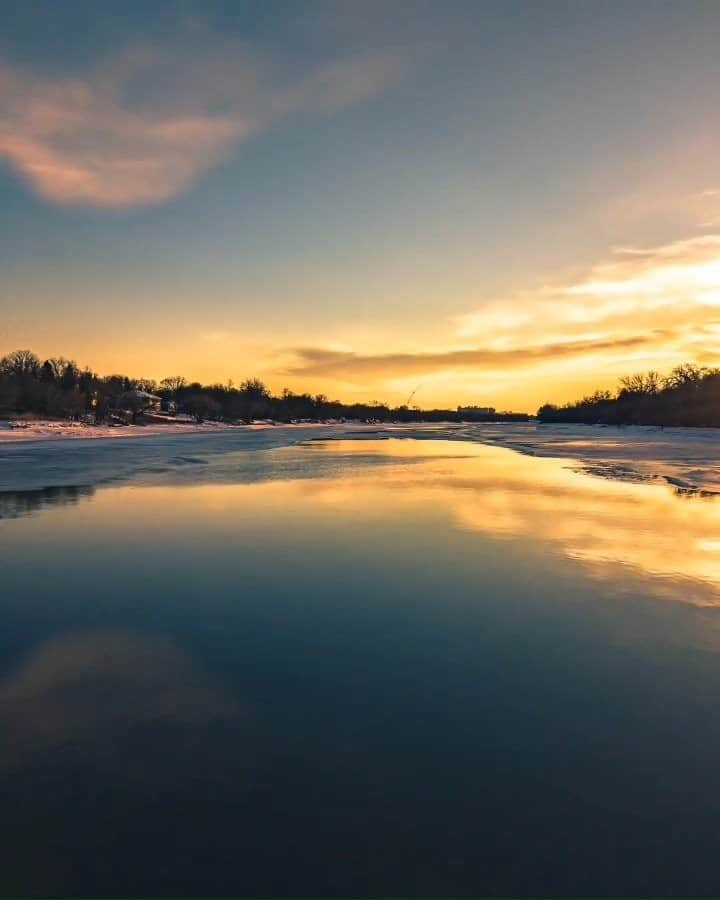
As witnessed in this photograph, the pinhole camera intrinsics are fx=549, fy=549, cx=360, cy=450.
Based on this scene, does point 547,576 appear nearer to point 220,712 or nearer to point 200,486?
point 220,712

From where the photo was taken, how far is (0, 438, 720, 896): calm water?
10.4 ft

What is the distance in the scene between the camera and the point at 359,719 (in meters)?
4.67

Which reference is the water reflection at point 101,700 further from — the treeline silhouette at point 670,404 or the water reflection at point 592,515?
the treeline silhouette at point 670,404

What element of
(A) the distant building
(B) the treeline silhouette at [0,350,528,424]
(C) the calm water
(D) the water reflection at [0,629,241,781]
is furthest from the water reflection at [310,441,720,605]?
(A) the distant building

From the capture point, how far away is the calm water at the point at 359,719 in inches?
125

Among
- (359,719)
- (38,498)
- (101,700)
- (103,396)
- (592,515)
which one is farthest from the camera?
(103,396)

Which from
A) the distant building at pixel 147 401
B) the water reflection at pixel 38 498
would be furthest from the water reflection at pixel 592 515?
the distant building at pixel 147 401

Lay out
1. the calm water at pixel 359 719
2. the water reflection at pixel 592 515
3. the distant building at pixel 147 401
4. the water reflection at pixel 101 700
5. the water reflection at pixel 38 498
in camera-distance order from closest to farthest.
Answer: the calm water at pixel 359 719 → the water reflection at pixel 101 700 → the water reflection at pixel 592 515 → the water reflection at pixel 38 498 → the distant building at pixel 147 401

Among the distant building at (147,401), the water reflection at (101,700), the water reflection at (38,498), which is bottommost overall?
the water reflection at (101,700)

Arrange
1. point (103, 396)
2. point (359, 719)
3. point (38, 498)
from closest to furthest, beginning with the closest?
1. point (359, 719)
2. point (38, 498)
3. point (103, 396)

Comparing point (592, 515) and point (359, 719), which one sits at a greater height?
point (592, 515)

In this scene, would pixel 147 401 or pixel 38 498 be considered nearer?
pixel 38 498

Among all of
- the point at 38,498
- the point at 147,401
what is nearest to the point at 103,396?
the point at 147,401

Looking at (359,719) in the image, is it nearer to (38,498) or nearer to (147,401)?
(38,498)
